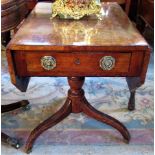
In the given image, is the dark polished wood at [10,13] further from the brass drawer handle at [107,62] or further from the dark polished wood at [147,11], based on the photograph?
the dark polished wood at [147,11]

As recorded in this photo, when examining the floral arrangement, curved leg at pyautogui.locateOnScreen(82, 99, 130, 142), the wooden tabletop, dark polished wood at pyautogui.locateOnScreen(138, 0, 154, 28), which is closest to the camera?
the wooden tabletop

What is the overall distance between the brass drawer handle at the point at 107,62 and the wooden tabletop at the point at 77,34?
0.14 ft

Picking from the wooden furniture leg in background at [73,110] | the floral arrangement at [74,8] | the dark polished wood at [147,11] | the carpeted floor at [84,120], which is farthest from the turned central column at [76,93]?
the dark polished wood at [147,11]

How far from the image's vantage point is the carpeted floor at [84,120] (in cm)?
122

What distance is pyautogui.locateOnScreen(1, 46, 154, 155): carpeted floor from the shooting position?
1.22 m

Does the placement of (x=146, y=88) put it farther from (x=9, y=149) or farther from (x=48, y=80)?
(x=9, y=149)

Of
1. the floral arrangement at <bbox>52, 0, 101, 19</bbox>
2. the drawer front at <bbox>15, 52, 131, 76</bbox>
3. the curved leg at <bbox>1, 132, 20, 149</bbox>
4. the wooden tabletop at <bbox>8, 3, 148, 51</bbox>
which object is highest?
the floral arrangement at <bbox>52, 0, 101, 19</bbox>

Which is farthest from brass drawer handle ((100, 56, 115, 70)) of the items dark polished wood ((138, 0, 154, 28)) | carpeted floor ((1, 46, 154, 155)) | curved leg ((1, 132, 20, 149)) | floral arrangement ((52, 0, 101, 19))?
dark polished wood ((138, 0, 154, 28))

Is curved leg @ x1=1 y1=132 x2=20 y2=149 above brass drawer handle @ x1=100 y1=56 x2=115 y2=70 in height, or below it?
below

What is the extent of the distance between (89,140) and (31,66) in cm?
53

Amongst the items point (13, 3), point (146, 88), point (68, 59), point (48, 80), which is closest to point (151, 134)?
point (146, 88)

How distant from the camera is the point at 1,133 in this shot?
1233mm

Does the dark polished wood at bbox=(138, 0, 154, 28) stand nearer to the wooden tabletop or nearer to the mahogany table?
the wooden tabletop

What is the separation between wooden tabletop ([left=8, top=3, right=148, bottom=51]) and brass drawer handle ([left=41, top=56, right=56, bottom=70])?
44 millimetres
